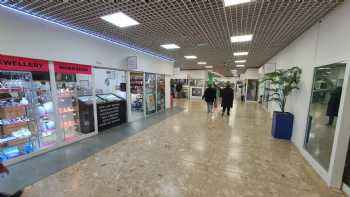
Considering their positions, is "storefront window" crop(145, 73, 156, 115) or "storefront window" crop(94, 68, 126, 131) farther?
"storefront window" crop(145, 73, 156, 115)

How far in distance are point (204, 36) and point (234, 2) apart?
1866 mm

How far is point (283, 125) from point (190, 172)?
3375mm

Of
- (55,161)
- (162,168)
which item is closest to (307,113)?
(162,168)

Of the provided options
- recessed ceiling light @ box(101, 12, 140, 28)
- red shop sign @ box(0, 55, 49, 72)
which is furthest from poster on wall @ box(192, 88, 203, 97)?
red shop sign @ box(0, 55, 49, 72)

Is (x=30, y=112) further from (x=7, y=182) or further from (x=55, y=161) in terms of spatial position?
(x=7, y=182)

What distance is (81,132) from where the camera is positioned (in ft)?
15.5

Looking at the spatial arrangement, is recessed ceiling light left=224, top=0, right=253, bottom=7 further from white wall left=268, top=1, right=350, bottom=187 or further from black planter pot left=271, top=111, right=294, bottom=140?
black planter pot left=271, top=111, right=294, bottom=140

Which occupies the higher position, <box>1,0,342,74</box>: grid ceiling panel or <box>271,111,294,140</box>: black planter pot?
<box>1,0,342,74</box>: grid ceiling panel

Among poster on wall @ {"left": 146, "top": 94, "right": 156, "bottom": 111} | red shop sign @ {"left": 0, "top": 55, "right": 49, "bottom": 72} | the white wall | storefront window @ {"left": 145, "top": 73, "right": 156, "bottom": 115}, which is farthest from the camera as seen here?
poster on wall @ {"left": 146, "top": 94, "right": 156, "bottom": 111}

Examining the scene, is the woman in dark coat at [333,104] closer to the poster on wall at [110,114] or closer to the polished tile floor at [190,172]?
the polished tile floor at [190,172]

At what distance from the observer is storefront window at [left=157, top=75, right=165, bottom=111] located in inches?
330

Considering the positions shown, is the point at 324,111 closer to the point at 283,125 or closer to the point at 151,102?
the point at 283,125

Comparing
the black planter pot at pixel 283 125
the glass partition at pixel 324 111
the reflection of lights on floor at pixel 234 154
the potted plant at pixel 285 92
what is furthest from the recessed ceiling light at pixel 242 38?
the reflection of lights on floor at pixel 234 154

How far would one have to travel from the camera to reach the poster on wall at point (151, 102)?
24.6ft
